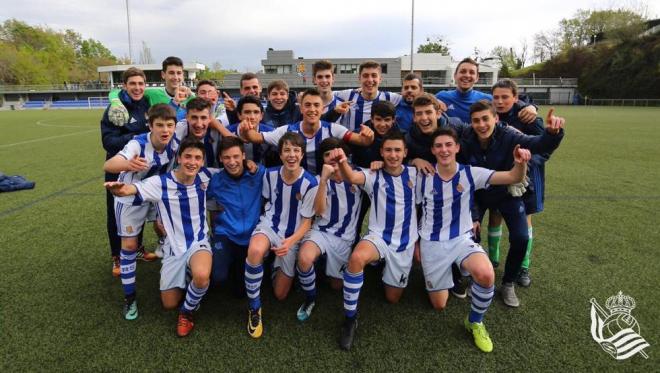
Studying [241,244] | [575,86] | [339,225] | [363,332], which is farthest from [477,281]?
[575,86]

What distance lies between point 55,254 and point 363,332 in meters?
3.39

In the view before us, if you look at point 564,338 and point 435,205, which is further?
point 435,205

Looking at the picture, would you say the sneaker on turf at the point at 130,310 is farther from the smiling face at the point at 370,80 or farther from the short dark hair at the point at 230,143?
the smiling face at the point at 370,80

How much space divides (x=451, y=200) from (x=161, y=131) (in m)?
2.36

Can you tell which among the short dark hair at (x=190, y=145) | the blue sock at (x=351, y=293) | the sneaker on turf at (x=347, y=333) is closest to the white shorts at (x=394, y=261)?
the blue sock at (x=351, y=293)

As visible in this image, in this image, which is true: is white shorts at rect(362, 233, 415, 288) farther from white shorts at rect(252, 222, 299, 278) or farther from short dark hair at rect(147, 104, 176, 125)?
short dark hair at rect(147, 104, 176, 125)

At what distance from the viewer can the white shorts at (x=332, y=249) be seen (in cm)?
312

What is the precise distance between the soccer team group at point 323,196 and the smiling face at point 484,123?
0.04 feet

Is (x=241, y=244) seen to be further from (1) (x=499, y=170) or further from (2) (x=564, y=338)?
(2) (x=564, y=338)

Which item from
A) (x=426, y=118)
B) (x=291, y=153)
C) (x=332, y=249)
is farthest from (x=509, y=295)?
(x=291, y=153)

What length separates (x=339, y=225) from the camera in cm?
322

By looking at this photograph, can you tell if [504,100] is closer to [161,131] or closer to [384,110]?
[384,110]

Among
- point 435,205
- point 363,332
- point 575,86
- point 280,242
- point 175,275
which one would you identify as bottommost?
point 363,332

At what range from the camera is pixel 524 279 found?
3.35 metres
